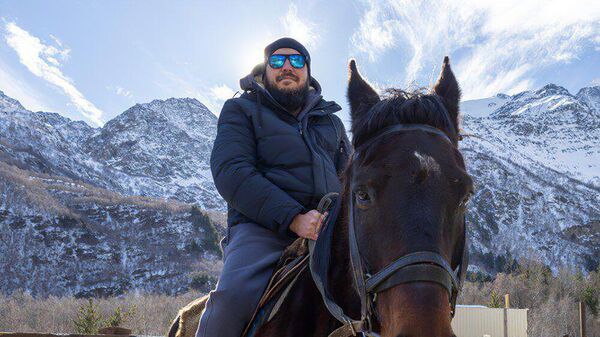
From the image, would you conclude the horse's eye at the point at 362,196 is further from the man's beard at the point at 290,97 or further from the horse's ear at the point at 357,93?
the man's beard at the point at 290,97

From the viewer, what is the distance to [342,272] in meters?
2.41

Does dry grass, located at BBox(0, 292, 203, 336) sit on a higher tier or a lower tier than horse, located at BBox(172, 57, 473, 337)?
lower

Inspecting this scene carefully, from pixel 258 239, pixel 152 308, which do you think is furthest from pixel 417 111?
pixel 152 308

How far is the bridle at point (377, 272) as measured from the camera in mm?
1777

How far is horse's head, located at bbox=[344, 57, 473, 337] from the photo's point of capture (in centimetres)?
175

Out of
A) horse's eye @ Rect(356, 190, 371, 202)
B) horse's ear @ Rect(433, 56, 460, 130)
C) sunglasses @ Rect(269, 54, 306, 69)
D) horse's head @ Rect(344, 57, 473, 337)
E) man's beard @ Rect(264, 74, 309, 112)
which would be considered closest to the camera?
horse's head @ Rect(344, 57, 473, 337)

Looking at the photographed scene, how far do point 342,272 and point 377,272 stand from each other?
533mm

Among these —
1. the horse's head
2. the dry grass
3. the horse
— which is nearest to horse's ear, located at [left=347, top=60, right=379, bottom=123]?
the horse

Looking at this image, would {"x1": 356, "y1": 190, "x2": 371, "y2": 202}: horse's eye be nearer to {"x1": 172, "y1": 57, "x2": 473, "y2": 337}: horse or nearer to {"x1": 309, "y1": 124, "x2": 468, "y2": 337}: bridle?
{"x1": 172, "y1": 57, "x2": 473, "y2": 337}: horse

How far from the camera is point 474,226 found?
183000 millimetres

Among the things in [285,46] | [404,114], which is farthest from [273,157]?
[404,114]

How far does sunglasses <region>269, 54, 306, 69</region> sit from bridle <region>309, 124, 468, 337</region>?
61.2 inches

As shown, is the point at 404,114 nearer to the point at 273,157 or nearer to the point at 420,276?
the point at 420,276

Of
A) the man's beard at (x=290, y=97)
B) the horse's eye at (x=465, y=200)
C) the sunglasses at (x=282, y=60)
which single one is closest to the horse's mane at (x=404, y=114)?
the horse's eye at (x=465, y=200)
